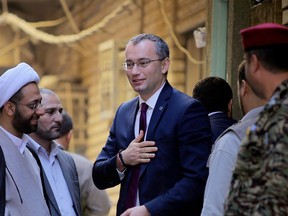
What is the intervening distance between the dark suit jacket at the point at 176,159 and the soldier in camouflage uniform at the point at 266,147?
1452mm

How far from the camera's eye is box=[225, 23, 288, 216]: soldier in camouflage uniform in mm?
3609

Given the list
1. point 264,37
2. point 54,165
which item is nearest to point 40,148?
point 54,165

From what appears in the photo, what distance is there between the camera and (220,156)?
4496 millimetres

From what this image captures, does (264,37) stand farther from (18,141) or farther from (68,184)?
(68,184)

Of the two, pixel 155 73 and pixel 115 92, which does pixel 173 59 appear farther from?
pixel 155 73

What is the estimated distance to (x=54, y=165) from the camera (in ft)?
21.6

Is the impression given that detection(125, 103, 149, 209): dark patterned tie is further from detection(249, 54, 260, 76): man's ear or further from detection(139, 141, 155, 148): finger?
detection(249, 54, 260, 76): man's ear

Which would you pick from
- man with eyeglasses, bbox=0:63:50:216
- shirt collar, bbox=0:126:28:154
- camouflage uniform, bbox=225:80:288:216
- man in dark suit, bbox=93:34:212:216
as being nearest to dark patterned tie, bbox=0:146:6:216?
man with eyeglasses, bbox=0:63:50:216

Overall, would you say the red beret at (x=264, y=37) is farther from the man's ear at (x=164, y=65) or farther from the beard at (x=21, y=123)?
the beard at (x=21, y=123)

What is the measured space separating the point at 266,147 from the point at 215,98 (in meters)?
2.23

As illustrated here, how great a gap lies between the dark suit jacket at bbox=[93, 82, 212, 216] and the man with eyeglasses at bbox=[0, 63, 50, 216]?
1.85 feet

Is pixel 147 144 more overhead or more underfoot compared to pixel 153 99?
more underfoot

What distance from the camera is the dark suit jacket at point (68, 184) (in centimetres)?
617

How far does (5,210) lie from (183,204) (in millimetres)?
1018
